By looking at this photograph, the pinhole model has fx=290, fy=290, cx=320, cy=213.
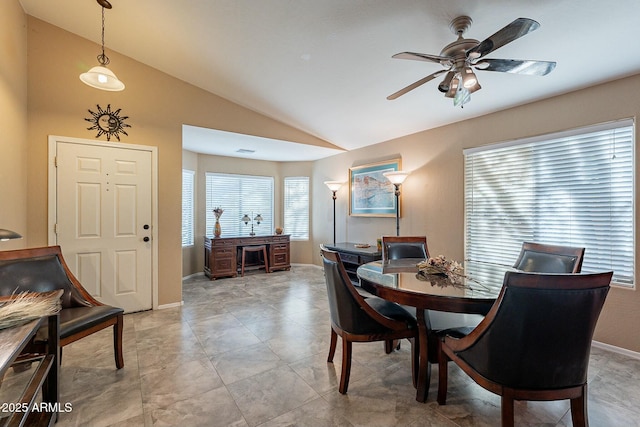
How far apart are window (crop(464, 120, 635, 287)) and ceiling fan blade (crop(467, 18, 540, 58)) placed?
1.83m

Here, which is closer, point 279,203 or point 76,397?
point 76,397

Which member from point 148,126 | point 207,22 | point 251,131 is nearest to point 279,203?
point 251,131

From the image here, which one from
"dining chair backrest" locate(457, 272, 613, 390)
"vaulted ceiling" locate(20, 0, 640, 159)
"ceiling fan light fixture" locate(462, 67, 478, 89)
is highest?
"vaulted ceiling" locate(20, 0, 640, 159)

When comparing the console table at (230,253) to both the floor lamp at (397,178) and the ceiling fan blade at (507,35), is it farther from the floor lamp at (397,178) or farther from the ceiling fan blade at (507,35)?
the ceiling fan blade at (507,35)

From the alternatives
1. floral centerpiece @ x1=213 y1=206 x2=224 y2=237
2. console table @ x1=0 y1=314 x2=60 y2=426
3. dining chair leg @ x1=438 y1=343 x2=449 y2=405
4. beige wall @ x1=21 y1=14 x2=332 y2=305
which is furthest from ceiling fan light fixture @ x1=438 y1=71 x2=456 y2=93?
floral centerpiece @ x1=213 y1=206 x2=224 y2=237

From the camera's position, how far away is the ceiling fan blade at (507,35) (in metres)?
1.48

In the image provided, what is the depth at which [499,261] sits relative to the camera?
346cm

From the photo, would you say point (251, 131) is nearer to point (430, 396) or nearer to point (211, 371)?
point (211, 371)

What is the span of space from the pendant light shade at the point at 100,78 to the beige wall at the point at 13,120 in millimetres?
797

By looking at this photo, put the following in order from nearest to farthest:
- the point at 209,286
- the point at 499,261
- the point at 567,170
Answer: the point at 567,170 → the point at 499,261 → the point at 209,286

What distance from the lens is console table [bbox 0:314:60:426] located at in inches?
46.8

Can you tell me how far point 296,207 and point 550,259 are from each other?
4914 mm

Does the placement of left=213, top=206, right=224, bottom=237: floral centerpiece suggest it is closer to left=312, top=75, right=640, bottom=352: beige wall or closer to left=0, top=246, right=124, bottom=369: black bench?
left=312, top=75, right=640, bottom=352: beige wall

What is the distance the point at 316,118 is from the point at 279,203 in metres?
2.71
